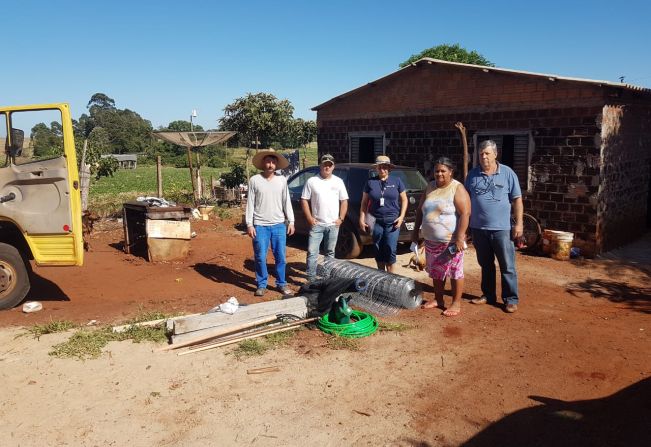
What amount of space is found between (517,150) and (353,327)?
6.32 metres

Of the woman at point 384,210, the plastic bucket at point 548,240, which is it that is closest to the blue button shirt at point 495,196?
the woman at point 384,210

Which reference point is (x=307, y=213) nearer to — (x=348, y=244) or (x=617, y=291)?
(x=348, y=244)

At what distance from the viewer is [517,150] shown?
980 cm

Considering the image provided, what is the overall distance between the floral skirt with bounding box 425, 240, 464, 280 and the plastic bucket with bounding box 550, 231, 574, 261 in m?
3.96

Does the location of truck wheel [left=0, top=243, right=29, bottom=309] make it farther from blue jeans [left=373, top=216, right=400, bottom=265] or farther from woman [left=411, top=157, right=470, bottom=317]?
woman [left=411, top=157, right=470, bottom=317]

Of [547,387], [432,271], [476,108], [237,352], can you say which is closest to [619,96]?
[476,108]

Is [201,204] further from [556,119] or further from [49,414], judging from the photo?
[49,414]

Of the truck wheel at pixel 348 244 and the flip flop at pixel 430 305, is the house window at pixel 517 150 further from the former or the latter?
the flip flop at pixel 430 305

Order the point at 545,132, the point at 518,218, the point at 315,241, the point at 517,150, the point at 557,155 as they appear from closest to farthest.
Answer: the point at 518,218 → the point at 315,241 → the point at 557,155 → the point at 545,132 → the point at 517,150

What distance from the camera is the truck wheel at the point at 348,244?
8375mm

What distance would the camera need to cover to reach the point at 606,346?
4785 mm

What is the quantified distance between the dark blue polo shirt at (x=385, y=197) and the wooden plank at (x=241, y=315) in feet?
5.26

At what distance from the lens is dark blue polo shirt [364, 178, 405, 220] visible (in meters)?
6.41

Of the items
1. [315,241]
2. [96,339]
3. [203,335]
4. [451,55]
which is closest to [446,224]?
[315,241]
